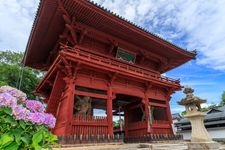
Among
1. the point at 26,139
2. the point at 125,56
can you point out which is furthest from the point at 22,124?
the point at 125,56

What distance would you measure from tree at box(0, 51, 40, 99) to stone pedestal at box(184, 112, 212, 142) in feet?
58.0

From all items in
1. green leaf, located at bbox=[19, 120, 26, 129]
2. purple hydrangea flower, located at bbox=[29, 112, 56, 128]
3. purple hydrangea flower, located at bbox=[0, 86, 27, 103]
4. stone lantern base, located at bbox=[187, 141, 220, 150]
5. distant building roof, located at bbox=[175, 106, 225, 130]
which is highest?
distant building roof, located at bbox=[175, 106, 225, 130]

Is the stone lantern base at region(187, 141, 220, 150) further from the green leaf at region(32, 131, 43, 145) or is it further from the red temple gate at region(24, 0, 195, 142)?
the green leaf at region(32, 131, 43, 145)

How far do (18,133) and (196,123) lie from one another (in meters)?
11.1

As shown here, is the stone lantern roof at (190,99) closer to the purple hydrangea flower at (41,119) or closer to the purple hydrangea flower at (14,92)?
the purple hydrangea flower at (41,119)

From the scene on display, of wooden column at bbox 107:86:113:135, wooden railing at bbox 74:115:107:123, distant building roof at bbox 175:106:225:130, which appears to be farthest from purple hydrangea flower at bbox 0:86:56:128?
distant building roof at bbox 175:106:225:130

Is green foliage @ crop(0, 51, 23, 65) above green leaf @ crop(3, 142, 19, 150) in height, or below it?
above

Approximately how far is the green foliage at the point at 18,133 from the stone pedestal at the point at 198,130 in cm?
1057

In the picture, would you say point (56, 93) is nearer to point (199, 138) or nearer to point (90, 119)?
point (90, 119)

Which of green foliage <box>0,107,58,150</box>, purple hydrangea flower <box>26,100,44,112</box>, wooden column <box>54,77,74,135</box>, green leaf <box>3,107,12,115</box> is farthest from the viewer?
wooden column <box>54,77,74,135</box>

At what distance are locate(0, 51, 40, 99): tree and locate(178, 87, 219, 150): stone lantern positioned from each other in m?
17.2

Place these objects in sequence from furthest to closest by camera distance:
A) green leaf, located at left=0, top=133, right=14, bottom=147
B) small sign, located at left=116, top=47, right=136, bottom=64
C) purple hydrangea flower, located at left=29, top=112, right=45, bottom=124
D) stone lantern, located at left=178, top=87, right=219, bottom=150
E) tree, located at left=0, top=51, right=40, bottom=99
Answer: tree, located at left=0, top=51, right=40, bottom=99 → small sign, located at left=116, top=47, right=136, bottom=64 → stone lantern, located at left=178, top=87, right=219, bottom=150 → purple hydrangea flower, located at left=29, top=112, right=45, bottom=124 → green leaf, located at left=0, top=133, right=14, bottom=147

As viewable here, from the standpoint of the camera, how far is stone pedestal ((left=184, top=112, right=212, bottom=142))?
10.7 meters

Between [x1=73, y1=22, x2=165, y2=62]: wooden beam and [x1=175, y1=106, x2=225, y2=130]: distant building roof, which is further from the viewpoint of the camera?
[x1=175, y1=106, x2=225, y2=130]: distant building roof
